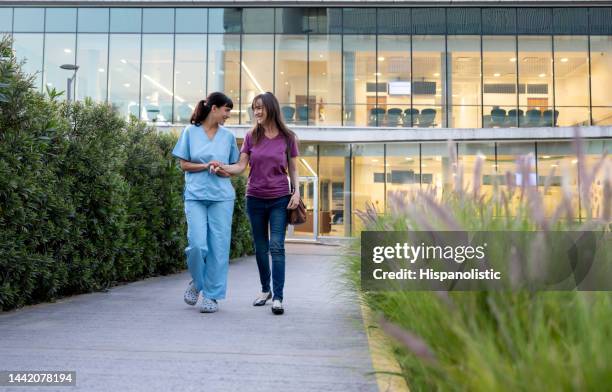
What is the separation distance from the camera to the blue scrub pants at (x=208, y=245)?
16.2ft

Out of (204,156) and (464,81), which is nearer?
(204,156)

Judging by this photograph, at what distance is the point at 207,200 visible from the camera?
5004 mm

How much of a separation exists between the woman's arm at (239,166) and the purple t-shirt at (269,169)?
9 cm

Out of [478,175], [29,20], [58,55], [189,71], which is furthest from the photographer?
[29,20]

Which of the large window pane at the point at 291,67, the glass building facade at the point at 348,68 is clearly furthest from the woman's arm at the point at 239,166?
the large window pane at the point at 291,67

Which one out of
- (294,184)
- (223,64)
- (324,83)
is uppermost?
(223,64)

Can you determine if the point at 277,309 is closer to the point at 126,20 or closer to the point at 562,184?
the point at 562,184

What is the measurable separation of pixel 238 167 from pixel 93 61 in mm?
23395

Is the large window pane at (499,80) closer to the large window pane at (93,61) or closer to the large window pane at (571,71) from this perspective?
the large window pane at (571,71)

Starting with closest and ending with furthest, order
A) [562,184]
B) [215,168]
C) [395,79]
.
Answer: [562,184]
[215,168]
[395,79]

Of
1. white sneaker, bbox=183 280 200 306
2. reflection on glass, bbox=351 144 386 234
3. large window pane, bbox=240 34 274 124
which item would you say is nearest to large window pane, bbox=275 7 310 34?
large window pane, bbox=240 34 274 124

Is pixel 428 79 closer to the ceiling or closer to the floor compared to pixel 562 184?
closer to the ceiling

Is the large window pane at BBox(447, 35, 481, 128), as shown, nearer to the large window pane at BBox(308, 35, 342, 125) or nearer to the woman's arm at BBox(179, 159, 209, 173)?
the large window pane at BBox(308, 35, 342, 125)

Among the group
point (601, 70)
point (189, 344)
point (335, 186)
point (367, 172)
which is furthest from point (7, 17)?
point (189, 344)
